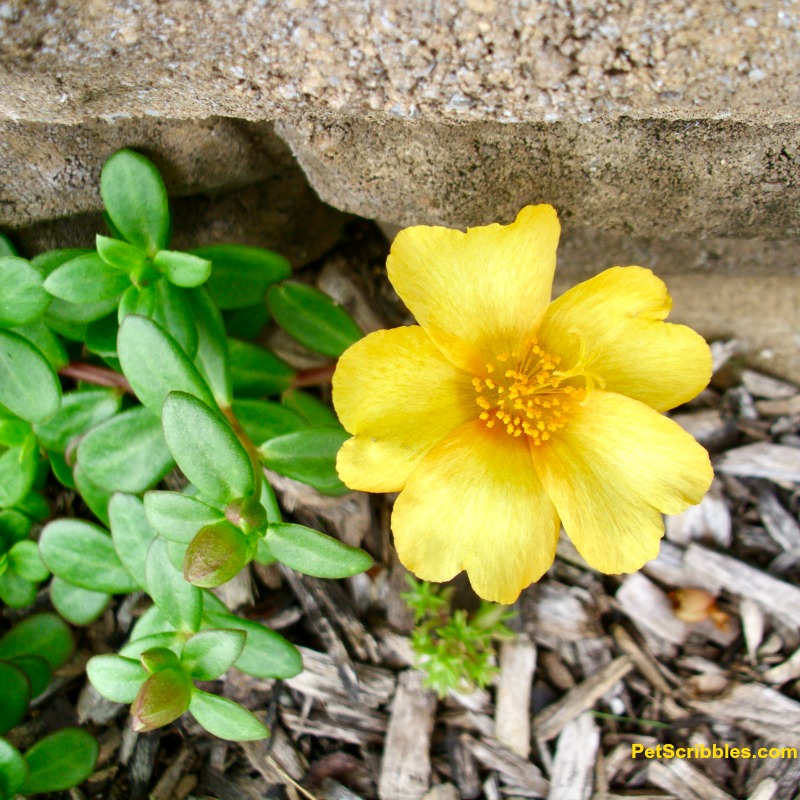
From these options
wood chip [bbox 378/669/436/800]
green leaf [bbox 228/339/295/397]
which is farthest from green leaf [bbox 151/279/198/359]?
wood chip [bbox 378/669/436/800]

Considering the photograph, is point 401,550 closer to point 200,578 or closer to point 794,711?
point 200,578

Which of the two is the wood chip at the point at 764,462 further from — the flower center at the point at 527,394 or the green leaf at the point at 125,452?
the green leaf at the point at 125,452

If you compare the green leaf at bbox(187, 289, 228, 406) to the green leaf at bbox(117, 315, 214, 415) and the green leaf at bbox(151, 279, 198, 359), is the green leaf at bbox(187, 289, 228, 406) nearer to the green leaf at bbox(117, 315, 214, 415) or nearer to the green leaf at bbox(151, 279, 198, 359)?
the green leaf at bbox(151, 279, 198, 359)

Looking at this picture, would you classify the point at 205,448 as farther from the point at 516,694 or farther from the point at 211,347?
the point at 516,694

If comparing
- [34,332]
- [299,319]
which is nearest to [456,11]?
[299,319]

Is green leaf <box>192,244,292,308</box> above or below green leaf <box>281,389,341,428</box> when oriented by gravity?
above

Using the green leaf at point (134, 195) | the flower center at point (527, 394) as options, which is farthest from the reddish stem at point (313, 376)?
the flower center at point (527, 394)
